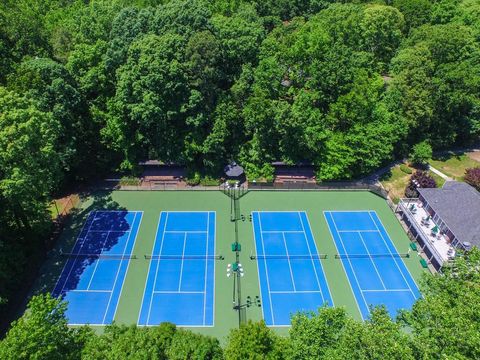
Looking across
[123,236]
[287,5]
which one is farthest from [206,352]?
[287,5]

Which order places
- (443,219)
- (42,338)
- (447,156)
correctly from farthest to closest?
(447,156), (443,219), (42,338)

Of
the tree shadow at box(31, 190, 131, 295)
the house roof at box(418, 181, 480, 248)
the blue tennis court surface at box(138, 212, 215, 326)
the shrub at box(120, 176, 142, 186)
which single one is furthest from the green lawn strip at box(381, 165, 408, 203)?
the tree shadow at box(31, 190, 131, 295)

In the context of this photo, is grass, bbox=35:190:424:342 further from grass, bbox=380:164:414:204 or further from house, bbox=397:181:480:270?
house, bbox=397:181:480:270

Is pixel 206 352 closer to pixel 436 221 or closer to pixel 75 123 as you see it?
pixel 436 221

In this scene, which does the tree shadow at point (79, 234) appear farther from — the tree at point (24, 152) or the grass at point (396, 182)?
the grass at point (396, 182)

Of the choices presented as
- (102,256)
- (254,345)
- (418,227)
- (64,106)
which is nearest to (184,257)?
(102,256)

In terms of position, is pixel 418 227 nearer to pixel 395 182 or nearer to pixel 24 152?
pixel 395 182
